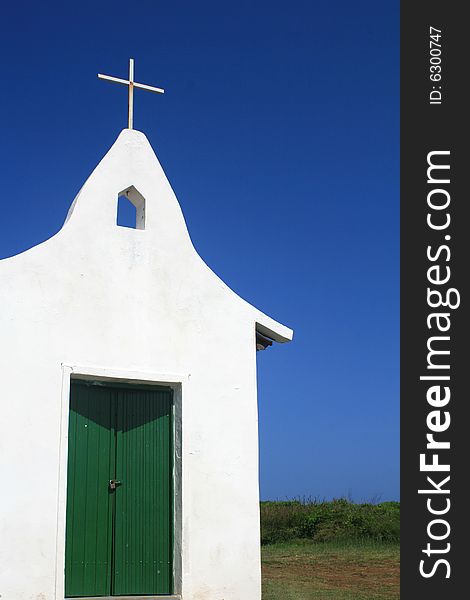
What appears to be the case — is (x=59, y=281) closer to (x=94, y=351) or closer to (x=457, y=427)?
(x=94, y=351)

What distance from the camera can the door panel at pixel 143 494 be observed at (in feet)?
34.7

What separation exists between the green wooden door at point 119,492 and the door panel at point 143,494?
12mm

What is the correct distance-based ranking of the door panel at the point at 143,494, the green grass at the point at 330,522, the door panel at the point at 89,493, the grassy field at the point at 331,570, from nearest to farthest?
1. the door panel at the point at 89,493
2. the door panel at the point at 143,494
3. the grassy field at the point at 331,570
4. the green grass at the point at 330,522

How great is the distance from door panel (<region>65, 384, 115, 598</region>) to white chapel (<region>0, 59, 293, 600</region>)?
17mm

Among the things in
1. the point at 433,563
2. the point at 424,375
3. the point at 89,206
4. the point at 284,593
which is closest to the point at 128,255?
the point at 89,206

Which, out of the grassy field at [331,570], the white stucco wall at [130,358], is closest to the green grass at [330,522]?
the grassy field at [331,570]

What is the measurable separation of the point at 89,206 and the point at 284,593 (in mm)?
8126

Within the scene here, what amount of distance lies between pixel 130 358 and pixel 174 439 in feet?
4.07

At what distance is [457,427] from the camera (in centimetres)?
1041

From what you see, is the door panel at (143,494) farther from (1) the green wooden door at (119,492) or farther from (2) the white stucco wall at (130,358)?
(2) the white stucco wall at (130,358)

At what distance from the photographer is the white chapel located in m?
9.96

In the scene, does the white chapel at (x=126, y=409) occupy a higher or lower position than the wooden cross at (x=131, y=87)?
lower

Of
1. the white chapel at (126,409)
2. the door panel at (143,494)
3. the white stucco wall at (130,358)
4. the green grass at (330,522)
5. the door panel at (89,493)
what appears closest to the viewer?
the white stucco wall at (130,358)

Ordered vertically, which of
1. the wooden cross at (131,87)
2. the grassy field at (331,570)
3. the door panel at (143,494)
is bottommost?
the grassy field at (331,570)
